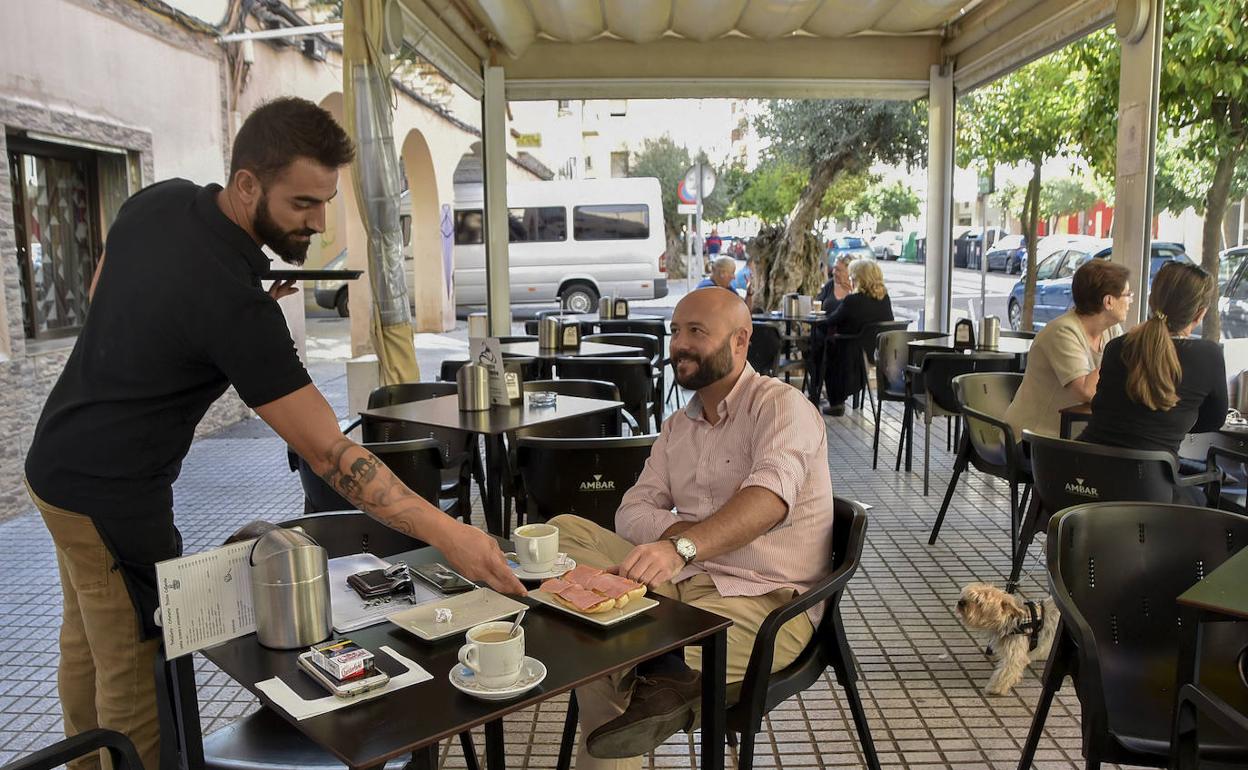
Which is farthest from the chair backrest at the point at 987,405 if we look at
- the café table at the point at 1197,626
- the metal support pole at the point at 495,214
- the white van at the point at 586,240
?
the white van at the point at 586,240

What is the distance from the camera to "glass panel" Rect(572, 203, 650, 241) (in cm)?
1714

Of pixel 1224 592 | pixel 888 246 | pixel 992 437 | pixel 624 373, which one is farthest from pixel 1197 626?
Result: pixel 888 246

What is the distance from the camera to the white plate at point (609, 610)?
5.27 feet

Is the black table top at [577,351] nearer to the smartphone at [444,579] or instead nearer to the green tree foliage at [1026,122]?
the smartphone at [444,579]

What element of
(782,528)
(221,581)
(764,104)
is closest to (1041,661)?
(782,528)

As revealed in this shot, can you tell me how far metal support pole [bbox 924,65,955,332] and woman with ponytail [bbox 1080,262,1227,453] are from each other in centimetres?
627

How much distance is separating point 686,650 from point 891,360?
485cm

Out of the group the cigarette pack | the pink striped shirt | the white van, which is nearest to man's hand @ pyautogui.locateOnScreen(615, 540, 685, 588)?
the pink striped shirt

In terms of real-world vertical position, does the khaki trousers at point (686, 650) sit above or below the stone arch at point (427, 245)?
below

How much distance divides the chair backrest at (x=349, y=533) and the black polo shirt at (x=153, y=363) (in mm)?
323

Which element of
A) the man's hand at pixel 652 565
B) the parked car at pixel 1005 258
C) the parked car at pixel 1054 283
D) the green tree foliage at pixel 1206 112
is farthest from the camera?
the parked car at pixel 1005 258

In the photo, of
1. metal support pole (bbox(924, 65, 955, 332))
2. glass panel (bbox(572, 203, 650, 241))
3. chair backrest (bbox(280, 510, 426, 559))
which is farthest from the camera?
glass panel (bbox(572, 203, 650, 241))

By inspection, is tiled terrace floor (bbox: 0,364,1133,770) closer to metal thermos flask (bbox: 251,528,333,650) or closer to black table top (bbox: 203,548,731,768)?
black table top (bbox: 203,548,731,768)

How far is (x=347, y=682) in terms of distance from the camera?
1.36m
